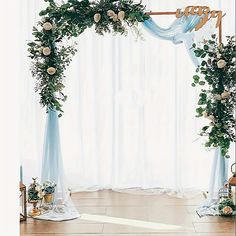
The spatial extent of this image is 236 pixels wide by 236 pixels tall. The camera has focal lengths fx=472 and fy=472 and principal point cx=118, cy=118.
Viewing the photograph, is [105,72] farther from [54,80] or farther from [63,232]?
[63,232]

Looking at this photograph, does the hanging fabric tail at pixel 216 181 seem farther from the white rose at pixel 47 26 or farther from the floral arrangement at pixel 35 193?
the white rose at pixel 47 26

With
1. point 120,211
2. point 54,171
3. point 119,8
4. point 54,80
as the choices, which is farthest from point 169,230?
point 119,8

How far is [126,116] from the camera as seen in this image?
17.7 feet

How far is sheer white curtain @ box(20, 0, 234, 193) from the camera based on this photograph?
5.25 metres

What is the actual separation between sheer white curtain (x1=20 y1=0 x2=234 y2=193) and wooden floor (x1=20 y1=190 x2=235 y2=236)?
50cm

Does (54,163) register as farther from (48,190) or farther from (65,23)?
(65,23)

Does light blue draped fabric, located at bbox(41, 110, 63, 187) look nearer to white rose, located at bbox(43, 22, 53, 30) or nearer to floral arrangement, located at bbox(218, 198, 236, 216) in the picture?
white rose, located at bbox(43, 22, 53, 30)

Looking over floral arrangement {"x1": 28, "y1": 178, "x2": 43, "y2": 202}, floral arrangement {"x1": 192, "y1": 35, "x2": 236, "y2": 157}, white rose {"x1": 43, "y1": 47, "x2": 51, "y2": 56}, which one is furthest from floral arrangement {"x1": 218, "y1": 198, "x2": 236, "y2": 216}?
white rose {"x1": 43, "y1": 47, "x2": 51, "y2": 56}

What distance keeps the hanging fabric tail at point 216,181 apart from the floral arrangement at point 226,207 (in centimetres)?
8

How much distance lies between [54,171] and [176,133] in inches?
61.9

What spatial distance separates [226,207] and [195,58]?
1.48 m

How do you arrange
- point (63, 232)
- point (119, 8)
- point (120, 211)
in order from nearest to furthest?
point (63, 232) → point (119, 8) → point (120, 211)

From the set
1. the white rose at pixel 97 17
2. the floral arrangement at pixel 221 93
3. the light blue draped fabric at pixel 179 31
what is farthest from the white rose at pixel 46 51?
the floral arrangement at pixel 221 93

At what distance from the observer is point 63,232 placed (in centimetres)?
376
